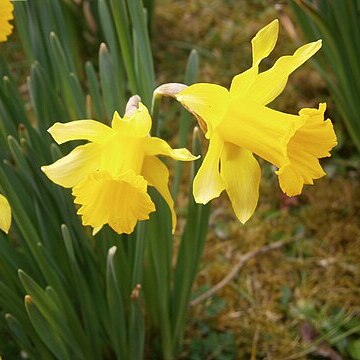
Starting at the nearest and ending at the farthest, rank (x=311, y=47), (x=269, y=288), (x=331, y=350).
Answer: (x=311, y=47)
(x=331, y=350)
(x=269, y=288)

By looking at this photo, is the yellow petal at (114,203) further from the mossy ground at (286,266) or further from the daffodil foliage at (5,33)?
the mossy ground at (286,266)

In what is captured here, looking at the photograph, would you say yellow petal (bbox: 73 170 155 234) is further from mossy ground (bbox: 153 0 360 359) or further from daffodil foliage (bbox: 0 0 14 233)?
mossy ground (bbox: 153 0 360 359)

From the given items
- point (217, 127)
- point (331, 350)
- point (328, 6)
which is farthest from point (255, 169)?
point (331, 350)

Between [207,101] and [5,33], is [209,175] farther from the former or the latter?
[5,33]

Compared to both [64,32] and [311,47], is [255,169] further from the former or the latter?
[64,32]

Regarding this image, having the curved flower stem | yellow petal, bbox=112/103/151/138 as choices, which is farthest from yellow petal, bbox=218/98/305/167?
the curved flower stem
